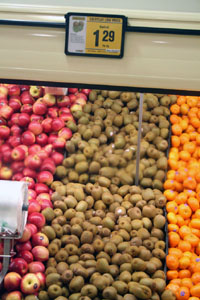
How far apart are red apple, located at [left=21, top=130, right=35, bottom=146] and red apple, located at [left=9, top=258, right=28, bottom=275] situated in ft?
2.62

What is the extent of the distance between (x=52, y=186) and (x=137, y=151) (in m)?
0.64

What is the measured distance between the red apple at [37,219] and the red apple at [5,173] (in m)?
0.47

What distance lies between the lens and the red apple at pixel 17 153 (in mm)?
2736

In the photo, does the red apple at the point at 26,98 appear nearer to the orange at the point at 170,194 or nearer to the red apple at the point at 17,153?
the red apple at the point at 17,153

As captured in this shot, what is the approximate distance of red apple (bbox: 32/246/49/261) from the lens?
93.0 inches

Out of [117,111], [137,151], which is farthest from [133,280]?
[117,111]

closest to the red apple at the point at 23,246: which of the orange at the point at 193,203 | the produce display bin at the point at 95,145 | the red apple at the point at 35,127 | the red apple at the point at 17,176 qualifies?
the produce display bin at the point at 95,145

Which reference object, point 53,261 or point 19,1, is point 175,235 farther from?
point 19,1

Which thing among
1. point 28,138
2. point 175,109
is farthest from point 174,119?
point 28,138

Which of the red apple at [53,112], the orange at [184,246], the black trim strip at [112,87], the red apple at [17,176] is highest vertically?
the black trim strip at [112,87]

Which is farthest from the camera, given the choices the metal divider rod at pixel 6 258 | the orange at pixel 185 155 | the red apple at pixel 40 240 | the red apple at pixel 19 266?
the orange at pixel 185 155

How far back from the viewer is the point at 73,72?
1.70 meters

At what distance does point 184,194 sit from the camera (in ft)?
9.39

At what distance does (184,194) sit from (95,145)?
2.38 feet
